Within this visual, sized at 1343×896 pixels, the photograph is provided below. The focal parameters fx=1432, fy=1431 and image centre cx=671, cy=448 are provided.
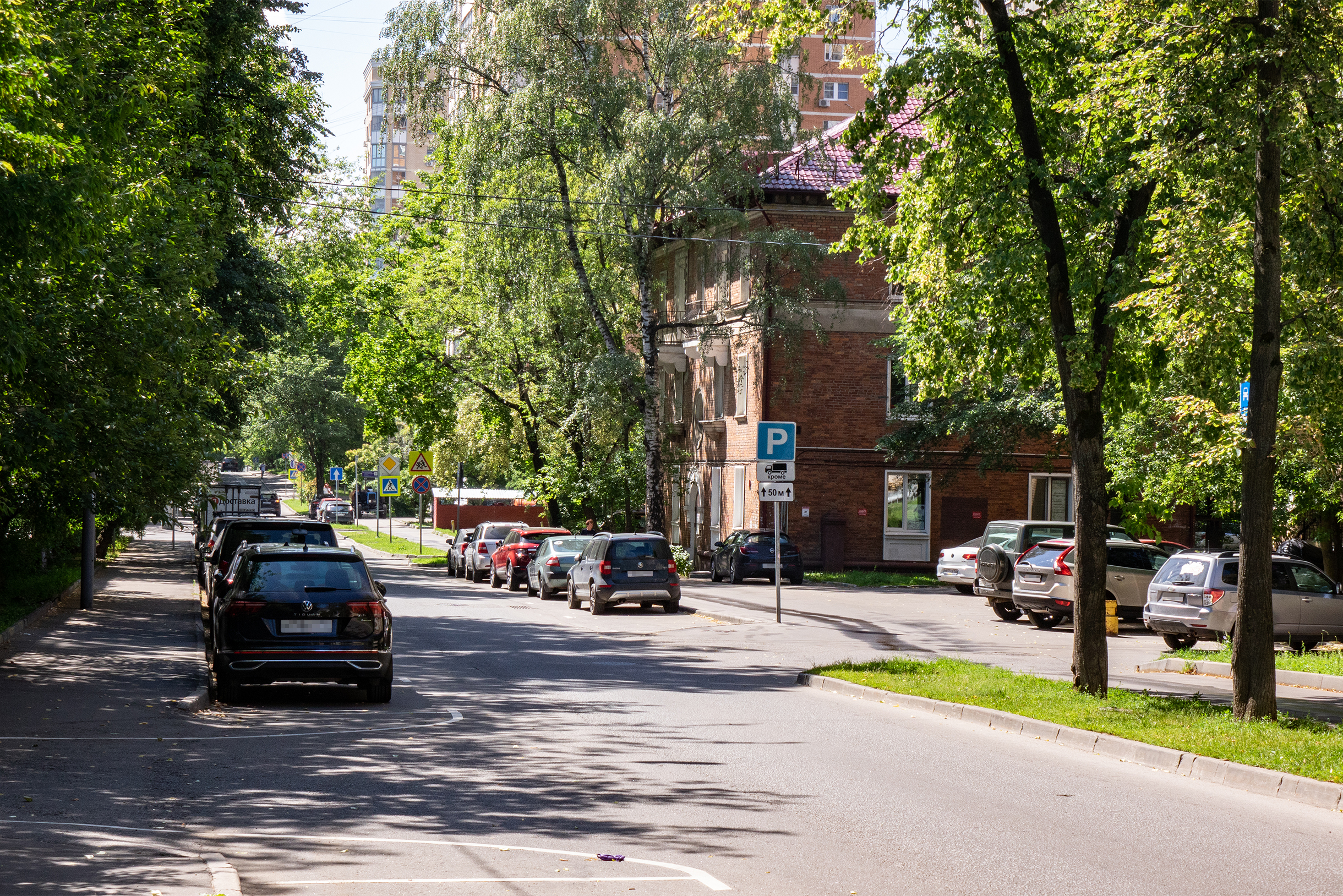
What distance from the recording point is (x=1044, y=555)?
2600 cm

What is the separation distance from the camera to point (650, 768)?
415 inches

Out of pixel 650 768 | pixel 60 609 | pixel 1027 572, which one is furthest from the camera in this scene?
pixel 1027 572

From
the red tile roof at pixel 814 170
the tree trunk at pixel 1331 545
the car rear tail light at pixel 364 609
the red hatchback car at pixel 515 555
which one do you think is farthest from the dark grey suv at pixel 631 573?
the car rear tail light at pixel 364 609

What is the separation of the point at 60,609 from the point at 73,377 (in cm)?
1070

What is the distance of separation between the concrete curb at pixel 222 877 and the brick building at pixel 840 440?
3286 centimetres

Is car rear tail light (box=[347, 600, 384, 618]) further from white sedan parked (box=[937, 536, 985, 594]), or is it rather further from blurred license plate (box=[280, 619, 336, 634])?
white sedan parked (box=[937, 536, 985, 594])

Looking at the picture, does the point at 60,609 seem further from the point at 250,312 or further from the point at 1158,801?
the point at 1158,801

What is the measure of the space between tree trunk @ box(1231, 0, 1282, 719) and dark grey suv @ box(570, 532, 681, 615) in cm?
1608

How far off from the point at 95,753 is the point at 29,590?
14820 mm

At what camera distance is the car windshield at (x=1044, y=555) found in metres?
25.7

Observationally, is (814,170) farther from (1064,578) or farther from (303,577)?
(303,577)

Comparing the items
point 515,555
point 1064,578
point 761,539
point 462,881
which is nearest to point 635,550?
point 1064,578

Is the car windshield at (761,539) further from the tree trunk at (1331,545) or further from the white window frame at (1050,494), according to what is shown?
the tree trunk at (1331,545)

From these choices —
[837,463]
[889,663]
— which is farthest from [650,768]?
[837,463]
